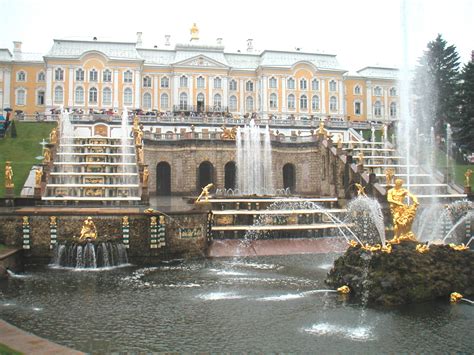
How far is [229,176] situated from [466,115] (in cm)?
2360

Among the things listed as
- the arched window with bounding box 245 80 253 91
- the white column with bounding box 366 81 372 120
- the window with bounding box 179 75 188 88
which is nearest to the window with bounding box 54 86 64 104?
the window with bounding box 179 75 188 88

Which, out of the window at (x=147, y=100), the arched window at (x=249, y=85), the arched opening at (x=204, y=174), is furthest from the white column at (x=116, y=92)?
the arched opening at (x=204, y=174)

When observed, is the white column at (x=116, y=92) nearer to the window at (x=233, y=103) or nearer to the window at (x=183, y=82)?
the window at (x=183, y=82)

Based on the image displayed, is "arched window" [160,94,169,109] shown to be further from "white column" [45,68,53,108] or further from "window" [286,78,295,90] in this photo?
"window" [286,78,295,90]

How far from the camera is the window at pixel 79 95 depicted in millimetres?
74588

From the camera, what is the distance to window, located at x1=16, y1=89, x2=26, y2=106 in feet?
256

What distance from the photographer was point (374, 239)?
2695 centimetres

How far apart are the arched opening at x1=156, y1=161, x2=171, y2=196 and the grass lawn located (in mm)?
10161

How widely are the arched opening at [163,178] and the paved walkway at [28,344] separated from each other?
114 feet

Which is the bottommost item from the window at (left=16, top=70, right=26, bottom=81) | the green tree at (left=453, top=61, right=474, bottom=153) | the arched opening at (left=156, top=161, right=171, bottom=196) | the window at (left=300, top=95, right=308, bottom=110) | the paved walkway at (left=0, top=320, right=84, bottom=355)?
the paved walkway at (left=0, top=320, right=84, bottom=355)

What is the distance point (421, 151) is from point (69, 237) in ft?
118

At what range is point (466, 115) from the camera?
4897 centimetres

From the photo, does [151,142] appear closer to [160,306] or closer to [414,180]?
[414,180]

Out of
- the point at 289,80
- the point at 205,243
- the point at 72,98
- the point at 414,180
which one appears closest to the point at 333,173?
the point at 414,180
